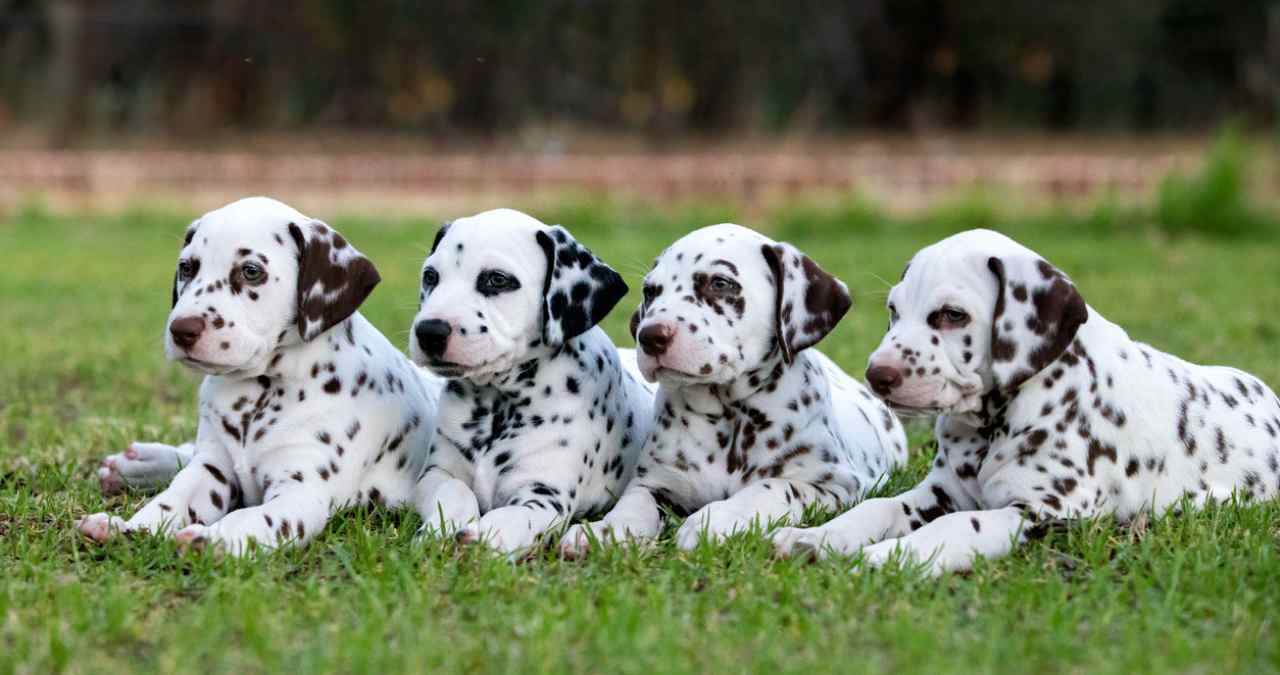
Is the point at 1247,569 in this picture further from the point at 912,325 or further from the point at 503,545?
the point at 503,545

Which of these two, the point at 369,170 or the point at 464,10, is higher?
the point at 464,10

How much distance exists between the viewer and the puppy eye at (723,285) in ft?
17.6

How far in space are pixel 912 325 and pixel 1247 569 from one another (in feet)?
4.32

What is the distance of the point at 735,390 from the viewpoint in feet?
18.0

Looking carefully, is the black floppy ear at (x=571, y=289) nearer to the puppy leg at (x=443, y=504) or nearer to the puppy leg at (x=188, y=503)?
the puppy leg at (x=443, y=504)

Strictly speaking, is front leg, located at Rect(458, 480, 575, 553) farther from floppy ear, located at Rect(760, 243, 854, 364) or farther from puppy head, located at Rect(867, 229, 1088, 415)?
puppy head, located at Rect(867, 229, 1088, 415)

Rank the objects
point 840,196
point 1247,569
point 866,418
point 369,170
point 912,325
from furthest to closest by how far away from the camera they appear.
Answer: point 369,170 < point 840,196 < point 866,418 < point 912,325 < point 1247,569

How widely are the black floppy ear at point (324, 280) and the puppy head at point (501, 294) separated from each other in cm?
25

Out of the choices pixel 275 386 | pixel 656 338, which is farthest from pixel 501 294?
pixel 275 386

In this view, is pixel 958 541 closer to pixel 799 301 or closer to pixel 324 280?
pixel 799 301

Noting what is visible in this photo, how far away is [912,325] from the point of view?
5117mm

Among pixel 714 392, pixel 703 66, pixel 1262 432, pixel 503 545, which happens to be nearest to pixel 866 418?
pixel 714 392

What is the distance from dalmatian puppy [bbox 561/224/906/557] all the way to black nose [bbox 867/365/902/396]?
459 millimetres

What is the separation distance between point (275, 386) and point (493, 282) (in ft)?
2.96
